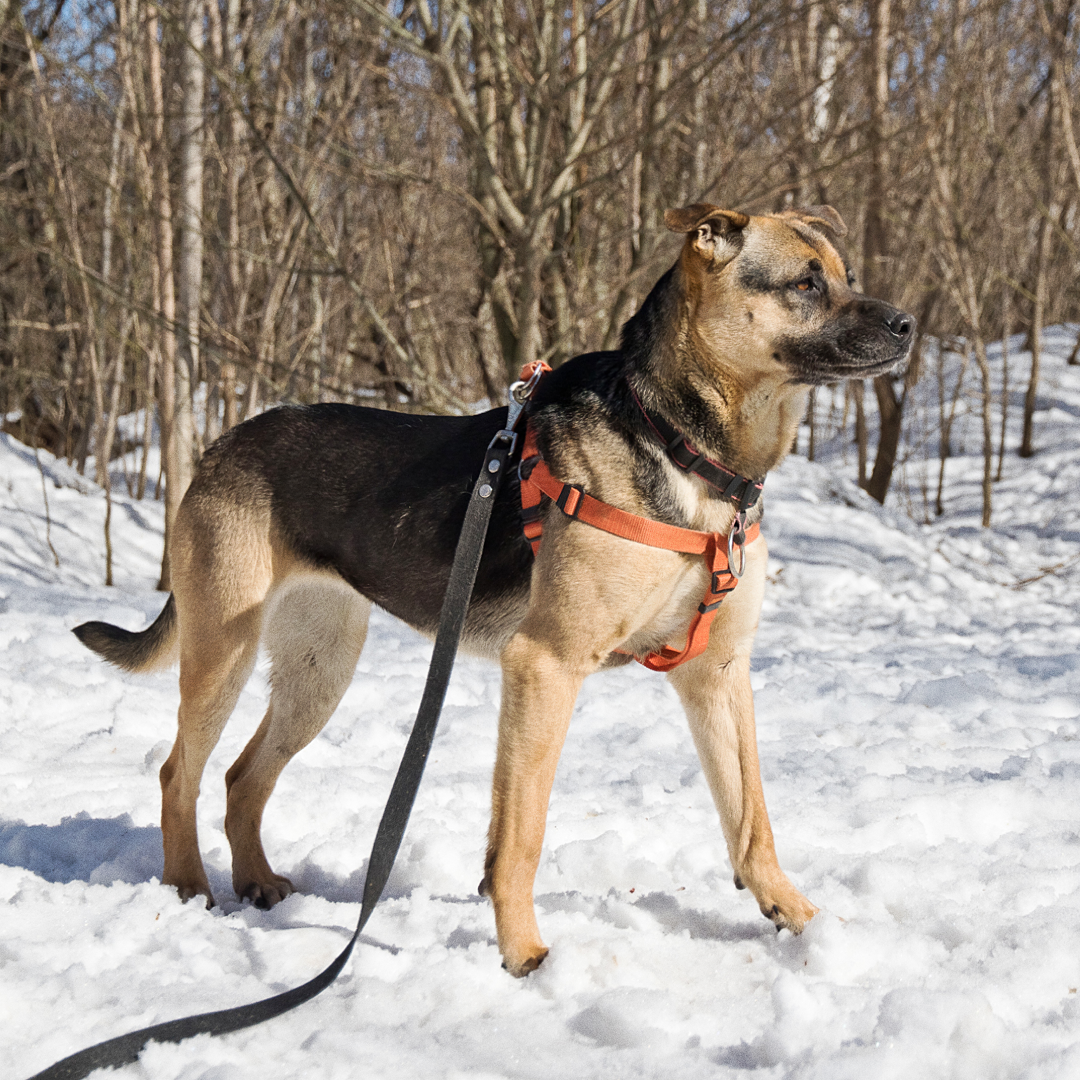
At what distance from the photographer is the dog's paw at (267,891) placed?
3.21 meters

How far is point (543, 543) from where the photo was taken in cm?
279

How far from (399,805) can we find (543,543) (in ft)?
2.65

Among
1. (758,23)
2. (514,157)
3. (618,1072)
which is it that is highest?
(758,23)

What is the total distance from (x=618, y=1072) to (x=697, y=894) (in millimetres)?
1023

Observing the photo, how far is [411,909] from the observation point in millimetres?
2930

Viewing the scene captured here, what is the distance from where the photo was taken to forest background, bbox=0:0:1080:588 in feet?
20.3

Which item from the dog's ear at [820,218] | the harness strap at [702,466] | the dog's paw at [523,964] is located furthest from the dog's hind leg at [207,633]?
the dog's ear at [820,218]

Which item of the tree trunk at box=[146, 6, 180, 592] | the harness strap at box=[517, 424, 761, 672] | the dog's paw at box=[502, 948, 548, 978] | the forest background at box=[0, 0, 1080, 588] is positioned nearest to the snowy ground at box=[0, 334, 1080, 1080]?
the dog's paw at box=[502, 948, 548, 978]

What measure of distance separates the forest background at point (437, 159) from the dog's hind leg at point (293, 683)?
2.65 metres

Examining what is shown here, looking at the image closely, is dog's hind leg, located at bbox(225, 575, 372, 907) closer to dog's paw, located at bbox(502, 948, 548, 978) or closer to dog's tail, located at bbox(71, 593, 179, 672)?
dog's tail, located at bbox(71, 593, 179, 672)

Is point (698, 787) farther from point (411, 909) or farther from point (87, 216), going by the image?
point (87, 216)

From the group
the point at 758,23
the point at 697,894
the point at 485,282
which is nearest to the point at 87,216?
the point at 485,282

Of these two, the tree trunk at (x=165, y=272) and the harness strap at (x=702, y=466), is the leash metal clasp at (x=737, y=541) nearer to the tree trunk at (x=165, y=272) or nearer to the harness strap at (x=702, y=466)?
the harness strap at (x=702, y=466)

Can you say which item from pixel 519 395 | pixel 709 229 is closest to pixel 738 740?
pixel 519 395
